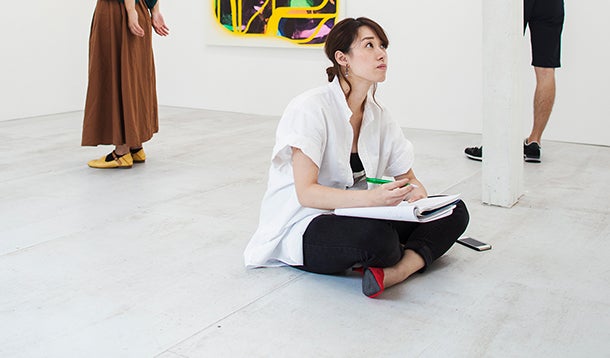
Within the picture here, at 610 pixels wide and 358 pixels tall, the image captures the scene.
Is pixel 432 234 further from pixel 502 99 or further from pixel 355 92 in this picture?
pixel 502 99

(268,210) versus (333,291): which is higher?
(268,210)

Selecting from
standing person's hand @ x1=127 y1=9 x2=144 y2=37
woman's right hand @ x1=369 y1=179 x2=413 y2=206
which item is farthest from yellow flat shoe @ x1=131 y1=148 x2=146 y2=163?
woman's right hand @ x1=369 y1=179 x2=413 y2=206

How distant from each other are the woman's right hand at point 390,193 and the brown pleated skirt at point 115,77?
2.16 meters

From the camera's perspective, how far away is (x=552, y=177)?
12.6ft

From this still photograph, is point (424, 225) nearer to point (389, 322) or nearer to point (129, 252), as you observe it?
point (389, 322)

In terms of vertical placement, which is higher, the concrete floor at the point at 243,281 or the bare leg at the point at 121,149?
the bare leg at the point at 121,149

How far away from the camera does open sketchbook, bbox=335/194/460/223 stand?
2.20 metres

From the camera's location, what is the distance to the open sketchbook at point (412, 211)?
2203 mm

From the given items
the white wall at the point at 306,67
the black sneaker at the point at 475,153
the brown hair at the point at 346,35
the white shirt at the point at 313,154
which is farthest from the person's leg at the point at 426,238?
the white wall at the point at 306,67

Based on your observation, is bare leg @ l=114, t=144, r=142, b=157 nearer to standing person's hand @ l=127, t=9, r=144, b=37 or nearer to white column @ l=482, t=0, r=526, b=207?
standing person's hand @ l=127, t=9, r=144, b=37

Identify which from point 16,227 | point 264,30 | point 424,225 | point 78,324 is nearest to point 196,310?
point 78,324

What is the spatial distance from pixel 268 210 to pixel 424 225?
0.52m

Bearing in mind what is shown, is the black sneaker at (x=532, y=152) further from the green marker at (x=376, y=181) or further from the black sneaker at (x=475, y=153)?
the green marker at (x=376, y=181)

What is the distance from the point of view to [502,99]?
3.22 metres
